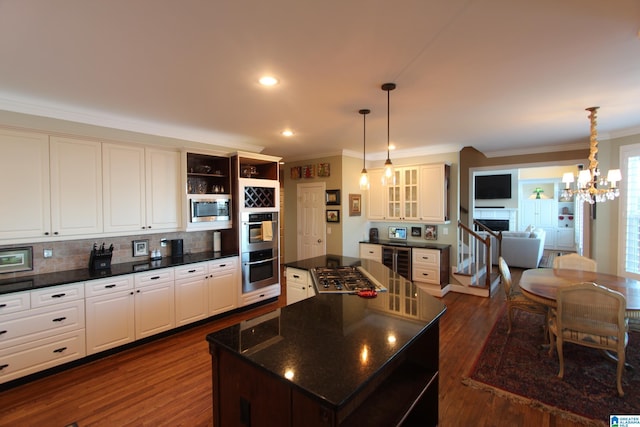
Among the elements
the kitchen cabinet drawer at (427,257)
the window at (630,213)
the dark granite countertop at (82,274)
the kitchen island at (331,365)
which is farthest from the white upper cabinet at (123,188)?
the window at (630,213)

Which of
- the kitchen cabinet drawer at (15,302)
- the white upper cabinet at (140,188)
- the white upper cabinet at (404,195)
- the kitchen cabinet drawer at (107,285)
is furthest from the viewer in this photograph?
the white upper cabinet at (404,195)

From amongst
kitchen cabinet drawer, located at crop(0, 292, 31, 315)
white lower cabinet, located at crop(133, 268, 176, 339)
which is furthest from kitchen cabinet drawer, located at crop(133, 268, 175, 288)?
kitchen cabinet drawer, located at crop(0, 292, 31, 315)

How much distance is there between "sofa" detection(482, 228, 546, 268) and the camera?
7.00 m

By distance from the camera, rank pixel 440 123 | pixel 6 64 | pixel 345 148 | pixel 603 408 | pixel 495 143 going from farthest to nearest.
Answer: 1. pixel 345 148
2. pixel 495 143
3. pixel 440 123
4. pixel 603 408
5. pixel 6 64

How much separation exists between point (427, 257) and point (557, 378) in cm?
257

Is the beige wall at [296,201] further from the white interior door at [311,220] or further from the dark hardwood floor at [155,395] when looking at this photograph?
the dark hardwood floor at [155,395]

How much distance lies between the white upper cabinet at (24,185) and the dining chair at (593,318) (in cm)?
496

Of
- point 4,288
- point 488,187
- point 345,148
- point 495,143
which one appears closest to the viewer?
point 4,288

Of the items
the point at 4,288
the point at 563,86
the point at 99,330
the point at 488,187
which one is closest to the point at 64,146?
the point at 4,288

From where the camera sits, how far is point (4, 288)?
8.39ft

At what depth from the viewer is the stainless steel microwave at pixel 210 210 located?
3.98 m

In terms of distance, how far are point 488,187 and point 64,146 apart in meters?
11.1

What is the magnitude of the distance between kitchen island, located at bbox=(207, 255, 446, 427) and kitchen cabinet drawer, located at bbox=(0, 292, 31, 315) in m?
2.19

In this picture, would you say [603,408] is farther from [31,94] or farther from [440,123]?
[31,94]
